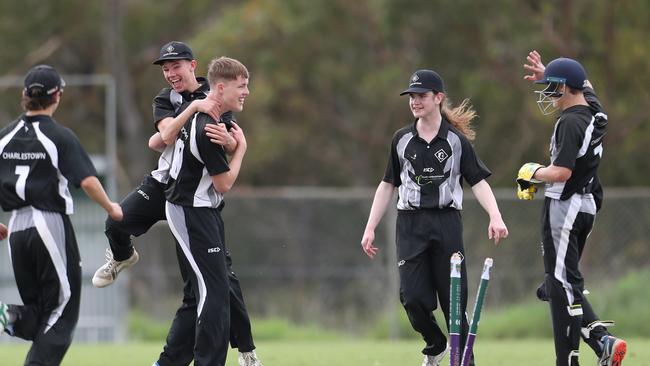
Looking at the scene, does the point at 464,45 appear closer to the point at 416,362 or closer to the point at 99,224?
the point at 99,224

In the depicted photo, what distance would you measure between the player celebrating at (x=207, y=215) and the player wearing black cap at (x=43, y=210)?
764mm

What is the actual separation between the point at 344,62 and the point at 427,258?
59.8ft

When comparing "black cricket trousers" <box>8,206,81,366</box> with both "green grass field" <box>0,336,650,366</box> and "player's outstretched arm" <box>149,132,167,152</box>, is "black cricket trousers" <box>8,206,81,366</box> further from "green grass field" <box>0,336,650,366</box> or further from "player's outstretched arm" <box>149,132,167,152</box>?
"green grass field" <box>0,336,650,366</box>

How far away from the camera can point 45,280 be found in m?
7.69

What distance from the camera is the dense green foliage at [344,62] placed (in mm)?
22578

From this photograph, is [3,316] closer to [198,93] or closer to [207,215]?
[207,215]

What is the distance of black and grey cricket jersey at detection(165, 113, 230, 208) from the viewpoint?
8266mm

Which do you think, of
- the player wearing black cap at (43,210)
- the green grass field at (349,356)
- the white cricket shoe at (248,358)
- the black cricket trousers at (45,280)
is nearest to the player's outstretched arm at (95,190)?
the player wearing black cap at (43,210)

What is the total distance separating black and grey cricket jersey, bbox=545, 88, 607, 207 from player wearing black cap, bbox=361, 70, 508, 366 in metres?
0.60

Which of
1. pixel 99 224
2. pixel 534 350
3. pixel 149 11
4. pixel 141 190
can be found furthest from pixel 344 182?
pixel 141 190

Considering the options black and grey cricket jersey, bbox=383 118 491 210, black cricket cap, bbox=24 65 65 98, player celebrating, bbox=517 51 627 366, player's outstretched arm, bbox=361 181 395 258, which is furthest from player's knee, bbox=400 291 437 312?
black cricket cap, bbox=24 65 65 98

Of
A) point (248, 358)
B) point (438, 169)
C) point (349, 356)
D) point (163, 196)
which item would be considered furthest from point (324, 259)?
point (438, 169)

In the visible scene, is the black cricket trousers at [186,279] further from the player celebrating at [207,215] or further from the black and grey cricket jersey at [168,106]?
the player celebrating at [207,215]

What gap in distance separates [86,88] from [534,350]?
1902 centimetres
